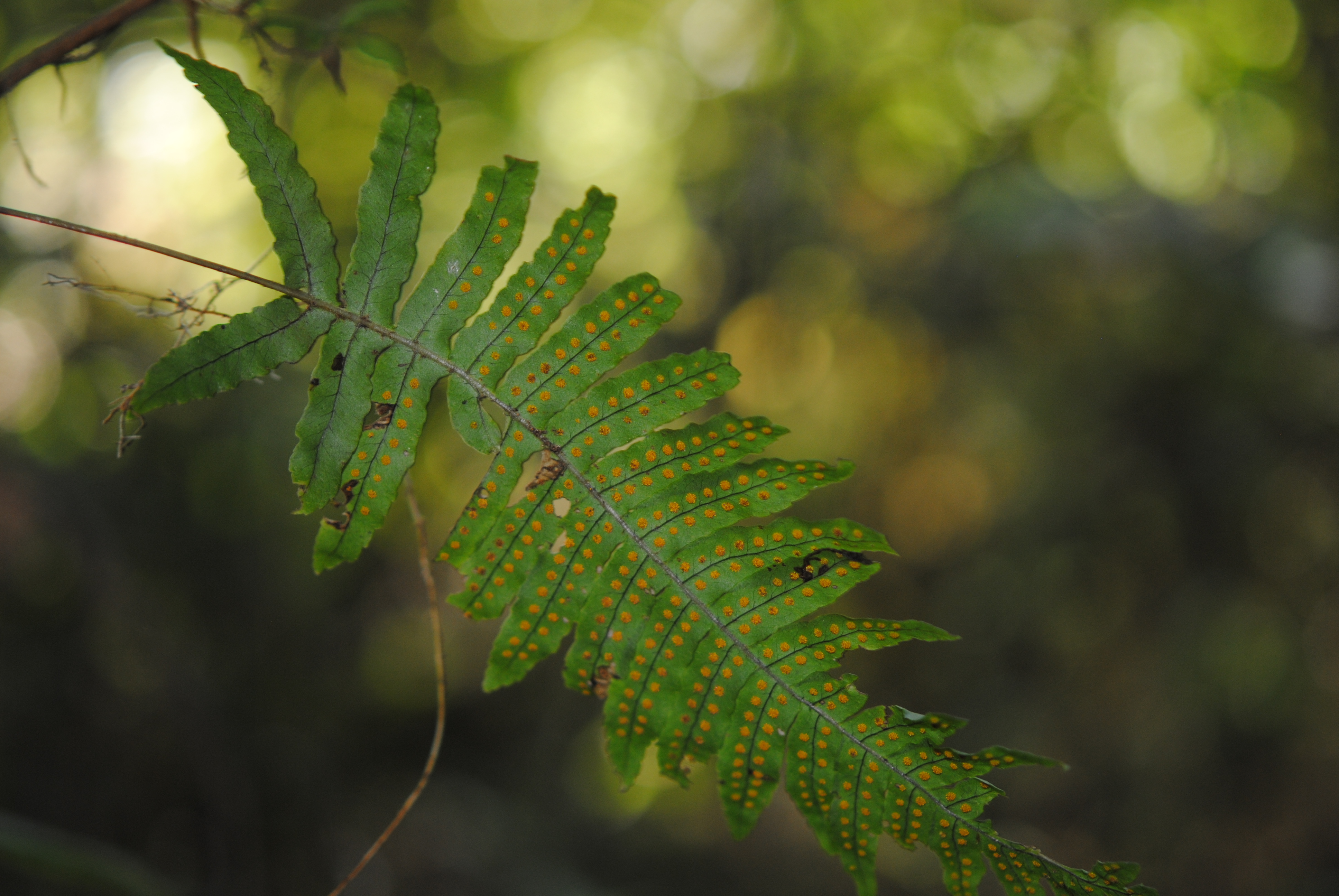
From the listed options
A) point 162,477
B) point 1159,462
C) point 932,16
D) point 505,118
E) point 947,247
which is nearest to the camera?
point 162,477

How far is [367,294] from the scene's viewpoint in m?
0.92

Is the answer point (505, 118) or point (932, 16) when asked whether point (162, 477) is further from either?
point (932, 16)

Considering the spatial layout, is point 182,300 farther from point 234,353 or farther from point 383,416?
point 383,416

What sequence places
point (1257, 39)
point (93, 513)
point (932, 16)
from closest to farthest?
point (93, 513)
point (1257, 39)
point (932, 16)

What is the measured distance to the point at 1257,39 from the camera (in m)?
4.24

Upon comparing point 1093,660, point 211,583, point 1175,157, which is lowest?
point 211,583

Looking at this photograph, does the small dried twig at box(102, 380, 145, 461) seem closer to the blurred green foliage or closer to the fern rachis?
the fern rachis

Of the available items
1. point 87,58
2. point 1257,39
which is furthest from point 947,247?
point 87,58

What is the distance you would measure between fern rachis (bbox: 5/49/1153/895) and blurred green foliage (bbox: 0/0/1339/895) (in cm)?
229

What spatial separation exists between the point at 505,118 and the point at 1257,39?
5.02m

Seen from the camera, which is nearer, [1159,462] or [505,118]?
[1159,462]

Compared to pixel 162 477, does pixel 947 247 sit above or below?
above

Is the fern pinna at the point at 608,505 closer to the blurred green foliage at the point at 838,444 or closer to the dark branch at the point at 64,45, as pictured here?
the dark branch at the point at 64,45

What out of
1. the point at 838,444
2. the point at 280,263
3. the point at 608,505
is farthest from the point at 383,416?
the point at 838,444
